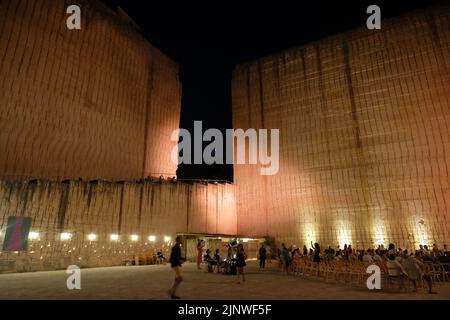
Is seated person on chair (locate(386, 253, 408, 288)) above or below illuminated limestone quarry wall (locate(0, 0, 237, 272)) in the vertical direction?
below

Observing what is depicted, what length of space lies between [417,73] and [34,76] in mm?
24802

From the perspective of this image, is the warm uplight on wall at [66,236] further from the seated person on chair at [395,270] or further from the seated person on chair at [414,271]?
the seated person on chair at [414,271]

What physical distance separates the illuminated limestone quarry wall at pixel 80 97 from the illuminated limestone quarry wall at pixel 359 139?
927 centimetres

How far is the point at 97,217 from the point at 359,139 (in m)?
18.4

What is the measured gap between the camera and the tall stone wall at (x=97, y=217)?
44.5ft

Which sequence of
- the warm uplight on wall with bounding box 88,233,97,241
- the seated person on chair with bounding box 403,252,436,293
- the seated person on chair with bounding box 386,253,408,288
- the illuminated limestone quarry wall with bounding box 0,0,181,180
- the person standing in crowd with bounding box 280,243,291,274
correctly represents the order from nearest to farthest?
the seated person on chair with bounding box 403,252,436,293, the seated person on chair with bounding box 386,253,408,288, the person standing in crowd with bounding box 280,243,291,274, the warm uplight on wall with bounding box 88,233,97,241, the illuminated limestone quarry wall with bounding box 0,0,181,180

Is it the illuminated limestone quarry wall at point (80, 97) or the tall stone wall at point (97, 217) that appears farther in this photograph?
the illuminated limestone quarry wall at point (80, 97)

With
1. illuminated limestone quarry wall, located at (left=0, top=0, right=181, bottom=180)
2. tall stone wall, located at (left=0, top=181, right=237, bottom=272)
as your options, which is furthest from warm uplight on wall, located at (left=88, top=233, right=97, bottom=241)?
illuminated limestone quarry wall, located at (left=0, top=0, right=181, bottom=180)

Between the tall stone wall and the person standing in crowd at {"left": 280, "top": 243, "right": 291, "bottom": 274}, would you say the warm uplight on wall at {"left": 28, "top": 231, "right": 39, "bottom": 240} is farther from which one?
the person standing in crowd at {"left": 280, "top": 243, "right": 291, "bottom": 274}

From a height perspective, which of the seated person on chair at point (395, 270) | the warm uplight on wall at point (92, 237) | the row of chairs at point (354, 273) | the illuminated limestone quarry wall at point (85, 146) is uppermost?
the illuminated limestone quarry wall at point (85, 146)

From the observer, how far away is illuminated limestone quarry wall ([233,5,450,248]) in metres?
20.7

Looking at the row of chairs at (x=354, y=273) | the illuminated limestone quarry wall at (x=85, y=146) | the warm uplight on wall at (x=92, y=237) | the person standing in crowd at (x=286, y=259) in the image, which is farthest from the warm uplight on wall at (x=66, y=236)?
the row of chairs at (x=354, y=273)

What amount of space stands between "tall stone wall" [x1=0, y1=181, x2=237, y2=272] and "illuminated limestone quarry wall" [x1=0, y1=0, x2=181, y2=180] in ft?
14.7
